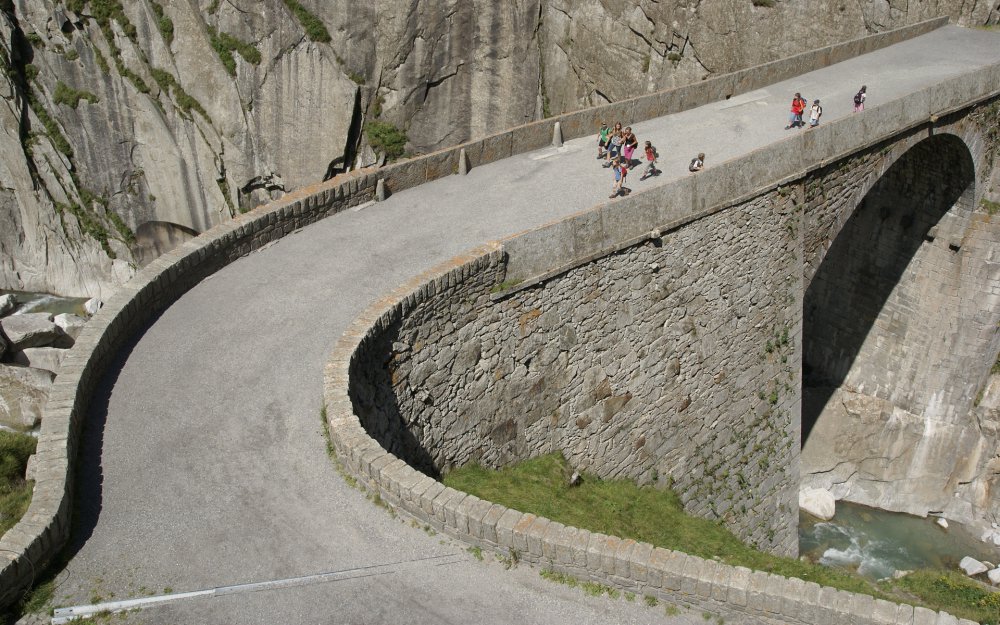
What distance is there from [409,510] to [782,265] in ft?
35.2

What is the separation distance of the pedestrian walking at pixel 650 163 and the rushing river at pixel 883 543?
12.6 meters

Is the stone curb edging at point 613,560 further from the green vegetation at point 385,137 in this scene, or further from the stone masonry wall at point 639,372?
the green vegetation at point 385,137

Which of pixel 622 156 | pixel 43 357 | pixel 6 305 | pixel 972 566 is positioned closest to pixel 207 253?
pixel 622 156

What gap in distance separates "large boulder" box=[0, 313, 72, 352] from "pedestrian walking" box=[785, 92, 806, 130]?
69.6 ft

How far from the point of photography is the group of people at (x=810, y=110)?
18.5 metres

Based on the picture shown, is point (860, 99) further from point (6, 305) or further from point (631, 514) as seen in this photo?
point (6, 305)

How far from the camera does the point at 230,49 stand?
106ft

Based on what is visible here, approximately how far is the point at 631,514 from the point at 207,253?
326 inches

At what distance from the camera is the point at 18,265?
3691 cm

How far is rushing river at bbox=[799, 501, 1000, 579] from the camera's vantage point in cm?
2389

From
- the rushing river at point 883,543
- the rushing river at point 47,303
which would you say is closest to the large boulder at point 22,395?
the rushing river at point 47,303

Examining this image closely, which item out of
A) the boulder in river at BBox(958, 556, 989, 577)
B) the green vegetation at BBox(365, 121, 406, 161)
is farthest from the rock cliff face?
the boulder in river at BBox(958, 556, 989, 577)

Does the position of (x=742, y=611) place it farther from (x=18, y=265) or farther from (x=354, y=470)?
(x=18, y=265)

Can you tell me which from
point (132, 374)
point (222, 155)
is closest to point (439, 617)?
point (132, 374)
